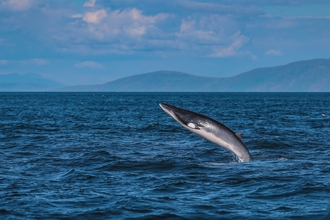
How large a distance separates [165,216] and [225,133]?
205 inches

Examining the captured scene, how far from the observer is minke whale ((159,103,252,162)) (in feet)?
56.5

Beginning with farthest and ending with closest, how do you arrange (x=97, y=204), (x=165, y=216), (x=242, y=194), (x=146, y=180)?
(x=146, y=180) < (x=242, y=194) < (x=97, y=204) < (x=165, y=216)

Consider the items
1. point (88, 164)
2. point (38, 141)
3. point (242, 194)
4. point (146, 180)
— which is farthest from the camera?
point (38, 141)

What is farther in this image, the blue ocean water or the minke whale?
the minke whale

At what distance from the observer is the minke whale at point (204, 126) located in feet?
56.5

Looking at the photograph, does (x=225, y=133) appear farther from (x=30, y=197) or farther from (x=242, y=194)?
(x=30, y=197)

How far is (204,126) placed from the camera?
17.3 metres

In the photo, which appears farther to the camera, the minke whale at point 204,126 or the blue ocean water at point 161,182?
the minke whale at point 204,126

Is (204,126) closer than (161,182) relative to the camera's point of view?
No

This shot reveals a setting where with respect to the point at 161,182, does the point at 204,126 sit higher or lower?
higher

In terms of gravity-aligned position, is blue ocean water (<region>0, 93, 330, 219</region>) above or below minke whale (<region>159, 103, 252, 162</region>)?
below

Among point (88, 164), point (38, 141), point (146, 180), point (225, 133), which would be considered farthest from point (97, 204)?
point (38, 141)

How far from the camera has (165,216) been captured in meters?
12.9

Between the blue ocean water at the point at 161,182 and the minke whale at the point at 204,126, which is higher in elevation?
the minke whale at the point at 204,126
